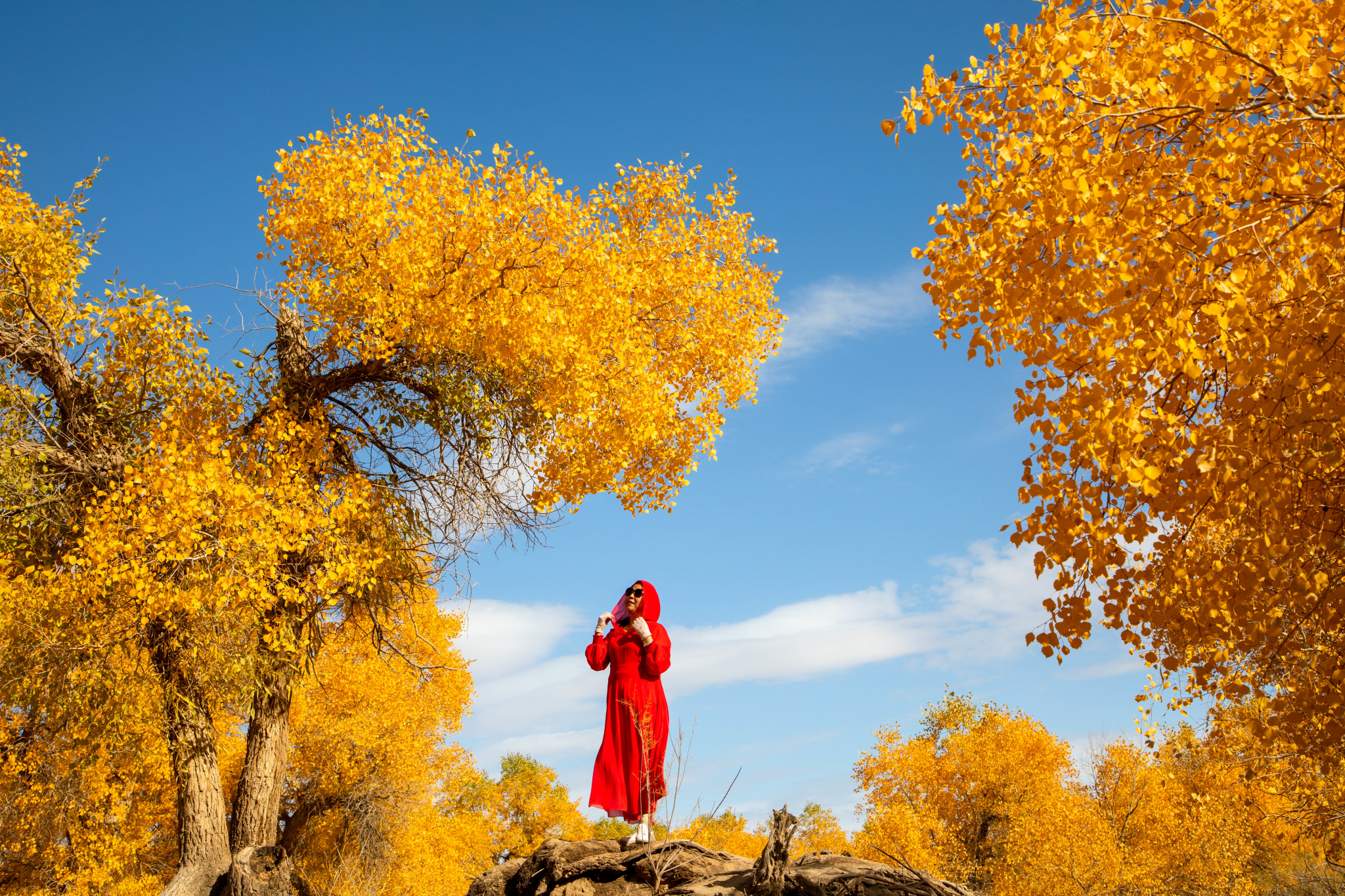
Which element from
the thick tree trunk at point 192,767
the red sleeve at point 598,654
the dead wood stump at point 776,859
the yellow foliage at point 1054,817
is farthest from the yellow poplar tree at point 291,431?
the yellow foliage at point 1054,817

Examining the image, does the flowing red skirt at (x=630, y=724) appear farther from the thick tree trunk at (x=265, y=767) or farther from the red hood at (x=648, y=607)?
the thick tree trunk at (x=265, y=767)

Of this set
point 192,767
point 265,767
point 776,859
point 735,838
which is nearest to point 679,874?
point 776,859

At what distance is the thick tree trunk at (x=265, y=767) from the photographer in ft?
36.7

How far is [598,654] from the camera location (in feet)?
27.1

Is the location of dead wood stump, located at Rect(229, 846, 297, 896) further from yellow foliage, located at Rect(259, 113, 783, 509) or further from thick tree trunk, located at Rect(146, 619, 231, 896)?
yellow foliage, located at Rect(259, 113, 783, 509)

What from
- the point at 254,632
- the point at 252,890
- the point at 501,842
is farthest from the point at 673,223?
the point at 501,842

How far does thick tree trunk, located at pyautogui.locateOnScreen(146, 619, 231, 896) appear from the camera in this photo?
1070 centimetres

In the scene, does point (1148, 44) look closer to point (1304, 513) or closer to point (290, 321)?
point (1304, 513)

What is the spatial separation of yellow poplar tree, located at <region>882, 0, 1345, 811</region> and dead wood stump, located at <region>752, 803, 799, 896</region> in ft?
7.63

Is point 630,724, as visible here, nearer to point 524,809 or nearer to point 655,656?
point 655,656

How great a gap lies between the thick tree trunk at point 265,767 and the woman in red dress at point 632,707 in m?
5.63

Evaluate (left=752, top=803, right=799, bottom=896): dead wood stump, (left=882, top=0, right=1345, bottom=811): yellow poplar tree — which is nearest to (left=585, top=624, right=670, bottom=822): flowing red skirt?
(left=752, top=803, right=799, bottom=896): dead wood stump

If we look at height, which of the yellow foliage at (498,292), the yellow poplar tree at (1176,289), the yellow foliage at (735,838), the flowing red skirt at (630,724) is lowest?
the yellow foliage at (735,838)

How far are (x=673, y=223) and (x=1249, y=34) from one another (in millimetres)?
10582
